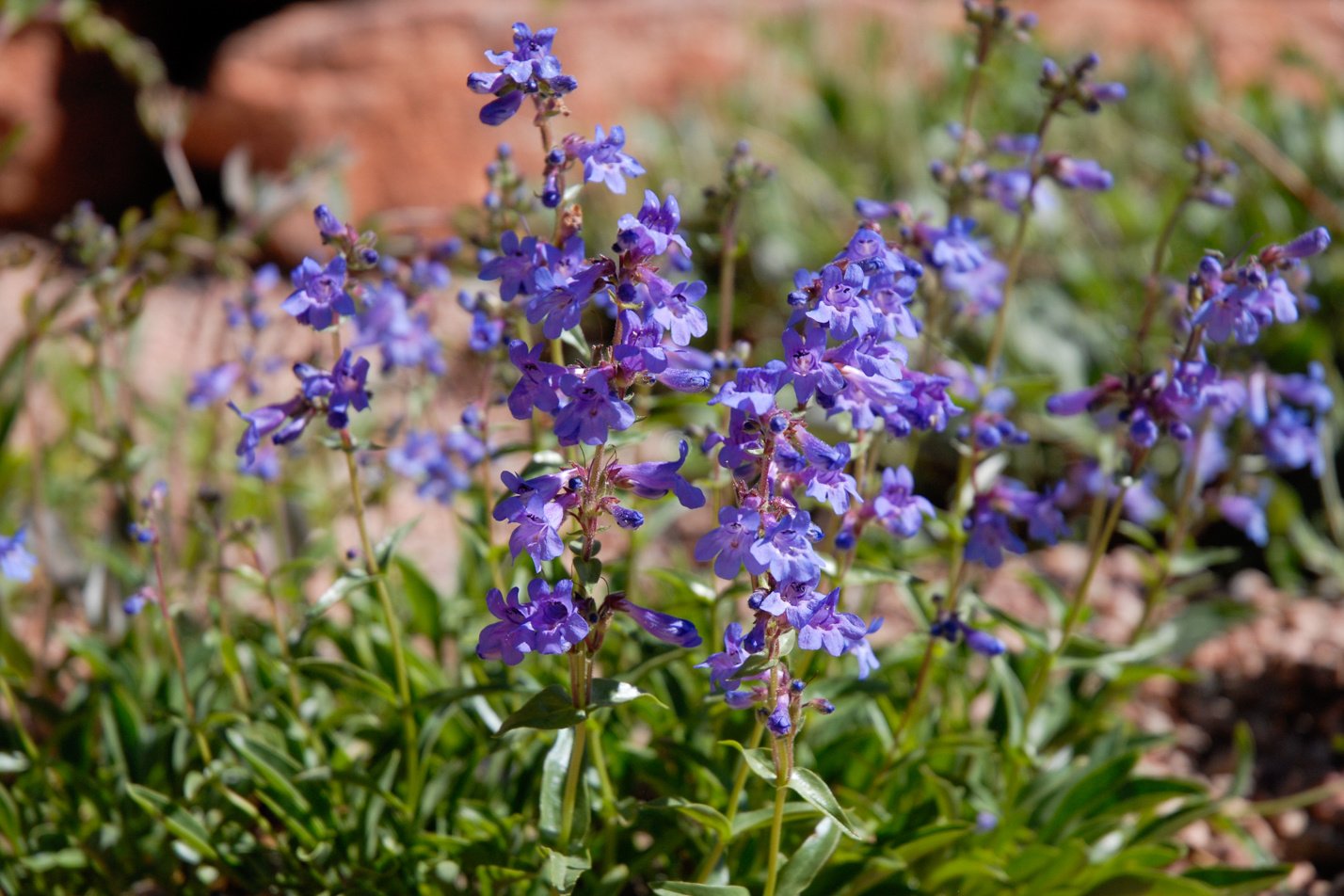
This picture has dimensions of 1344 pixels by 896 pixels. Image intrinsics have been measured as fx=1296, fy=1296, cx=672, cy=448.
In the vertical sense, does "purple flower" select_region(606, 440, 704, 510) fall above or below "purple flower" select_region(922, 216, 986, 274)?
below

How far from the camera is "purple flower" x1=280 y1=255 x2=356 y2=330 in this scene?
228 centimetres

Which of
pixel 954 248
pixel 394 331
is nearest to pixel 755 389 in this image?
pixel 954 248

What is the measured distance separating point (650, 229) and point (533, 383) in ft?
1.00

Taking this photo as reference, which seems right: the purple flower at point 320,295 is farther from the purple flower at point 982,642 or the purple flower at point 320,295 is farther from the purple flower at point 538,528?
the purple flower at point 982,642

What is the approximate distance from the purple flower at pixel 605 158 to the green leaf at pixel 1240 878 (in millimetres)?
2128

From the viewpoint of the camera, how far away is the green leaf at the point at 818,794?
220cm

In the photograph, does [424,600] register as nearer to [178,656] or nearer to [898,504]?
[178,656]

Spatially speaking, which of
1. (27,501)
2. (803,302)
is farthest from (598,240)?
(803,302)

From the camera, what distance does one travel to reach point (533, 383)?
2.06 meters

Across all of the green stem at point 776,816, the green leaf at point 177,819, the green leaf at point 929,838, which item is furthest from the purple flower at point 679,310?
the green leaf at point 177,819

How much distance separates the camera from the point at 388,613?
266 centimetres

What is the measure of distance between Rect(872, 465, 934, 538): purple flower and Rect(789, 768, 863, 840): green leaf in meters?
0.51

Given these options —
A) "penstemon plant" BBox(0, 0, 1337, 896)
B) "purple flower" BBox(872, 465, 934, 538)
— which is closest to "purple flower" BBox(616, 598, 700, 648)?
"penstemon plant" BBox(0, 0, 1337, 896)

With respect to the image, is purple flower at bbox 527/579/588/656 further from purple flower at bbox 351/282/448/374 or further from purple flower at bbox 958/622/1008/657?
purple flower at bbox 351/282/448/374
